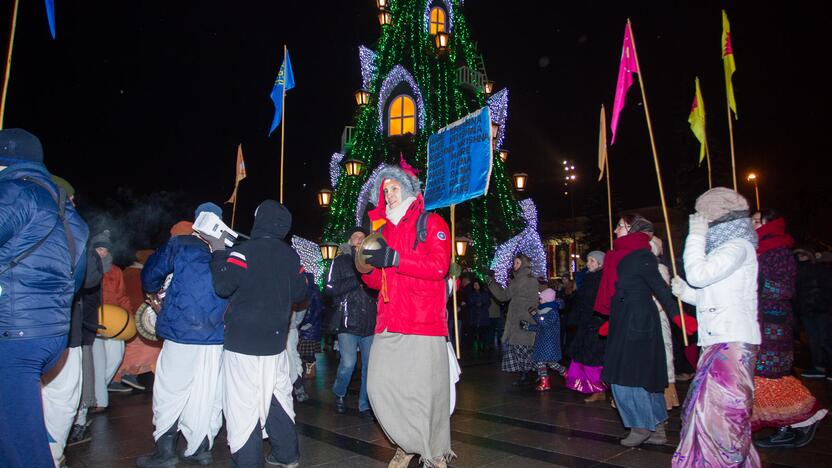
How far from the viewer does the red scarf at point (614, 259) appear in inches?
206

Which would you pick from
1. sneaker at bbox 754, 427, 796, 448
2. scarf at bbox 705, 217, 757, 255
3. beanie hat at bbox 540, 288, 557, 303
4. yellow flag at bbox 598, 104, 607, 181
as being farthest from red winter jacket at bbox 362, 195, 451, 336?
yellow flag at bbox 598, 104, 607, 181

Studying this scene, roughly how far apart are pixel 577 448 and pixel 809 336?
6798mm

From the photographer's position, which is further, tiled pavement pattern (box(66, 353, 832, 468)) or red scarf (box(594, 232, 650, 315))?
red scarf (box(594, 232, 650, 315))

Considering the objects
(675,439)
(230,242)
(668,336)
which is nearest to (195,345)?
(230,242)

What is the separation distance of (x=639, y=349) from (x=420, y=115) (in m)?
18.4

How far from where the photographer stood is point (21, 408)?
8.67 feet

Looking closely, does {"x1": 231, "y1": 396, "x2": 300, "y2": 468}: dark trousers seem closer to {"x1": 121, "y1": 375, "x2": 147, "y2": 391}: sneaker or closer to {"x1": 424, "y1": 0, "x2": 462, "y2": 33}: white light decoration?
{"x1": 121, "y1": 375, "x2": 147, "y2": 391}: sneaker

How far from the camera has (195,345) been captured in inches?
177

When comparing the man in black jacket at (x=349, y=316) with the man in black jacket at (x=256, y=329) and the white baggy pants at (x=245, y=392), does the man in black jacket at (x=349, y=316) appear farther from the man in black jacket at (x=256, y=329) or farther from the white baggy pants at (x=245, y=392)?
the white baggy pants at (x=245, y=392)

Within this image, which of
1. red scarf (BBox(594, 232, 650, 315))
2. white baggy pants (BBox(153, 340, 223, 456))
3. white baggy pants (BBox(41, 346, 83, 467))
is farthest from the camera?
red scarf (BBox(594, 232, 650, 315))

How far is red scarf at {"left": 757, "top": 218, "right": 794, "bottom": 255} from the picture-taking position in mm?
5055

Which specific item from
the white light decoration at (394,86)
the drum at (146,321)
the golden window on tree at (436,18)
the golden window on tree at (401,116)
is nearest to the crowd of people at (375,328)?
the drum at (146,321)

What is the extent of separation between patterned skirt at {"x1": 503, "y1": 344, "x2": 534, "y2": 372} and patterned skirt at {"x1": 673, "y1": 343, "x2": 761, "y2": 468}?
5016mm

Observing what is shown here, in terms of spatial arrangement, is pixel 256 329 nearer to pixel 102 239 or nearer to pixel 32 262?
pixel 32 262
